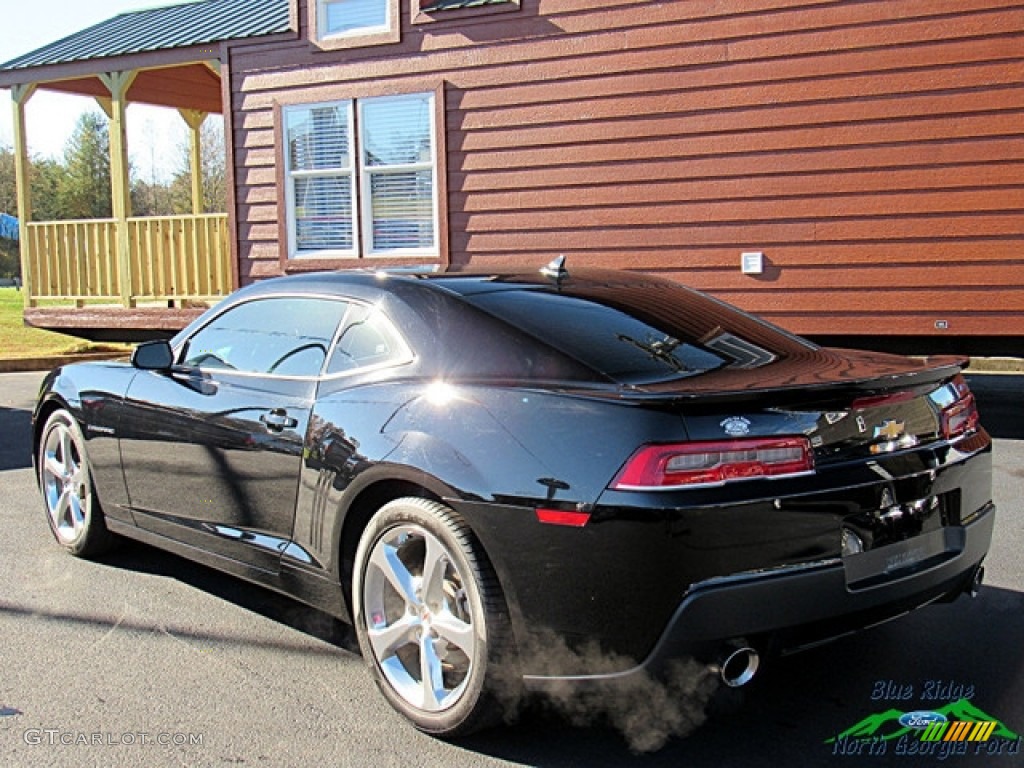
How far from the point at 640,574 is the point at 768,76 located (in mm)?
7042

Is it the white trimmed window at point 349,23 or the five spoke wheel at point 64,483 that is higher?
the white trimmed window at point 349,23

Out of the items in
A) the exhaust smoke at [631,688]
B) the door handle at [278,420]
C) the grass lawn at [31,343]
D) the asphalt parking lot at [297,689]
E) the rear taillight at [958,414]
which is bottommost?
the grass lawn at [31,343]

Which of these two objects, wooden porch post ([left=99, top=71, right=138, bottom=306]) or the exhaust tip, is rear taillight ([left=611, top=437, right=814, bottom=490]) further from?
wooden porch post ([left=99, top=71, right=138, bottom=306])

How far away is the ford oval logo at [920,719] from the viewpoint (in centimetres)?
305

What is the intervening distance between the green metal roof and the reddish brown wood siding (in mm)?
1605

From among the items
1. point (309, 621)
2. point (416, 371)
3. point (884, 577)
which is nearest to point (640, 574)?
point (884, 577)

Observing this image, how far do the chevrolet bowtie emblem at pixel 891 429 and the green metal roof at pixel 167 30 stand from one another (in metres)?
9.42

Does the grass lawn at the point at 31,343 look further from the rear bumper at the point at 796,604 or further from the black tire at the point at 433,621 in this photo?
the rear bumper at the point at 796,604

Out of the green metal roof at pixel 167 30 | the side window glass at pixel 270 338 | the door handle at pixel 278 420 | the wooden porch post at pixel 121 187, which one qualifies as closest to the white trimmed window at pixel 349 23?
the green metal roof at pixel 167 30

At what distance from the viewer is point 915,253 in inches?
325

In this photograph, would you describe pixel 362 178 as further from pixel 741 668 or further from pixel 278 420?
pixel 741 668

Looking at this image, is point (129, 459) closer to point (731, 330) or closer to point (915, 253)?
point (731, 330)

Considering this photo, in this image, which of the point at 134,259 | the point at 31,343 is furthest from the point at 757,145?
the point at 31,343

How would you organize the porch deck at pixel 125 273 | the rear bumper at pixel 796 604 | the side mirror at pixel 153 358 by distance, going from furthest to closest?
the porch deck at pixel 125 273 < the side mirror at pixel 153 358 < the rear bumper at pixel 796 604
